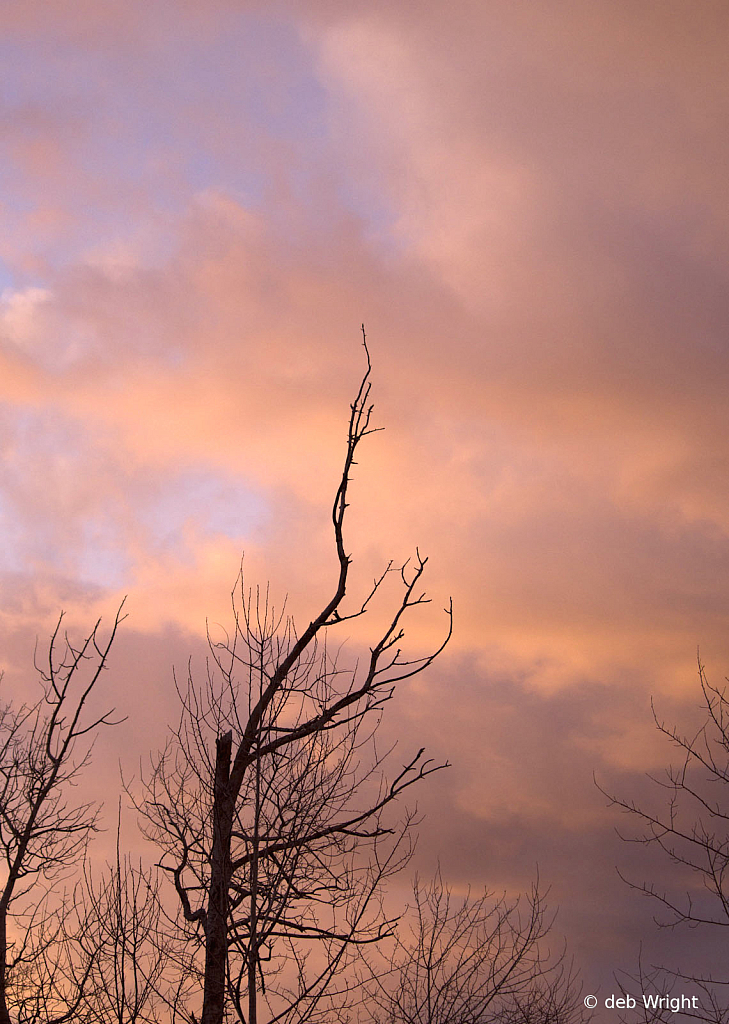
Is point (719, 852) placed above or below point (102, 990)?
above

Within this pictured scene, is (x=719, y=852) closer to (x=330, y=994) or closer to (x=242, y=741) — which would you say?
(x=330, y=994)

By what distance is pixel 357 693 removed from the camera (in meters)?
10.6

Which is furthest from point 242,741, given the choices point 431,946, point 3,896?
point 431,946

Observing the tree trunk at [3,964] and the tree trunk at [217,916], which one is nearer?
the tree trunk at [217,916]

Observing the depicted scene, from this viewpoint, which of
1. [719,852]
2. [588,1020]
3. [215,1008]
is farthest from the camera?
[588,1020]

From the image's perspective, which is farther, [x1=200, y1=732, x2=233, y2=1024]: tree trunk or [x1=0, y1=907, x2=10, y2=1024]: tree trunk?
[x1=0, y1=907, x2=10, y2=1024]: tree trunk

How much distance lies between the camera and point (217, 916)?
10.3 m

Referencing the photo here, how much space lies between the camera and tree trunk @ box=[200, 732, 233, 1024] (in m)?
10.1

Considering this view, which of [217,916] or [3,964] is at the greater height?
[217,916]

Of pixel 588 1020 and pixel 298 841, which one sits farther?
pixel 588 1020

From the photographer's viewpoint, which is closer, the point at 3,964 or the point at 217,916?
the point at 217,916

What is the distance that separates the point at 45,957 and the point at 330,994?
5260 mm

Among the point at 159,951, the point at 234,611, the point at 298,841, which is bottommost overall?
the point at 159,951

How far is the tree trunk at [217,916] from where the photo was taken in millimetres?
10148
